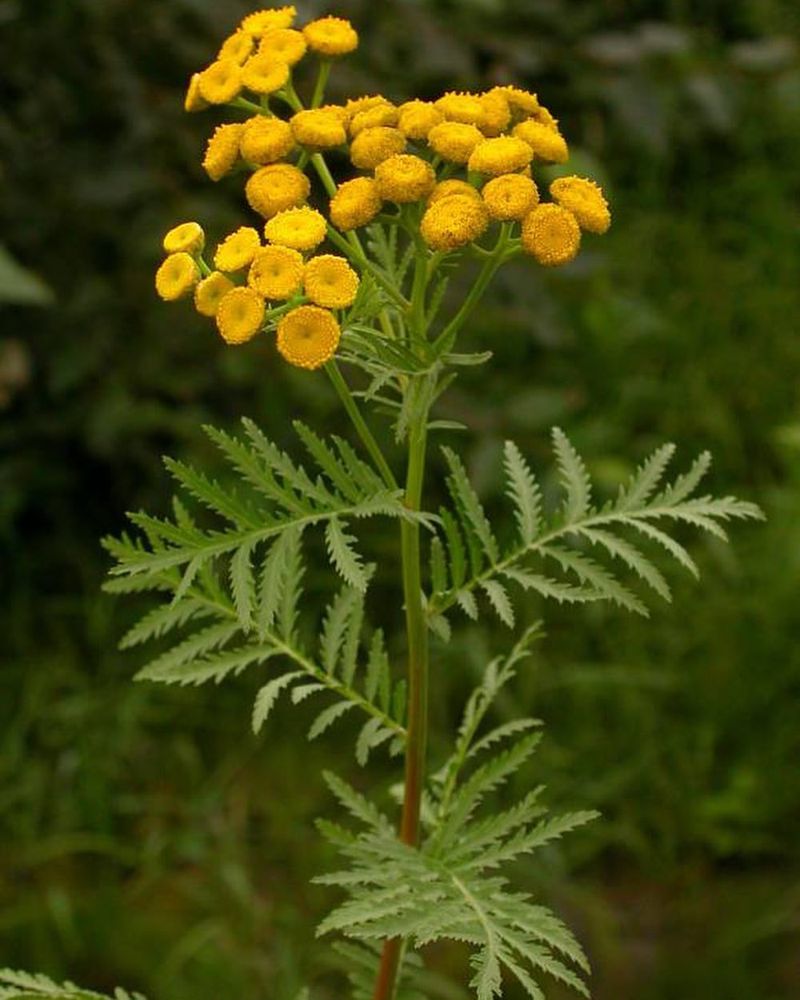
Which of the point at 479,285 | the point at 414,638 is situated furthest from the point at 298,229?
the point at 414,638

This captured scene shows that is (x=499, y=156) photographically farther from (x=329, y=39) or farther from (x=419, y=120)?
(x=329, y=39)

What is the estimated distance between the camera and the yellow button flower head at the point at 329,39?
51.0 inches

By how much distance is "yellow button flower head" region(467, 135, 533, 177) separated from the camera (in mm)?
1152

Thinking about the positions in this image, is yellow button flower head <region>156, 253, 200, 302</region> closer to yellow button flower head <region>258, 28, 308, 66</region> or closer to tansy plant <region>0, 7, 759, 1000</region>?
tansy plant <region>0, 7, 759, 1000</region>

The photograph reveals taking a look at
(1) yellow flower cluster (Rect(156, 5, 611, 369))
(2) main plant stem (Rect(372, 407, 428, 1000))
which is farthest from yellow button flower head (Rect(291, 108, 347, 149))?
(2) main plant stem (Rect(372, 407, 428, 1000))

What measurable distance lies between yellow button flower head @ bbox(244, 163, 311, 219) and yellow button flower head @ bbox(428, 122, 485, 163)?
11 centimetres

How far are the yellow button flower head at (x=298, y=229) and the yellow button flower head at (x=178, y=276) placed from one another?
0.08 m

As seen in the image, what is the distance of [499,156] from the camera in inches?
45.4

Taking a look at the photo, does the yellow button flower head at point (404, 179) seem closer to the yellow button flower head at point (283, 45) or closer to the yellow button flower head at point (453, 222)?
the yellow button flower head at point (453, 222)

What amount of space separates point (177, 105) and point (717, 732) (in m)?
1.51

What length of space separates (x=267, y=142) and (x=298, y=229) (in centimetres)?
10

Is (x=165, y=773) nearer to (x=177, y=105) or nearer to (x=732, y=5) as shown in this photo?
(x=177, y=105)

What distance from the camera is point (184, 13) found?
9.25 ft

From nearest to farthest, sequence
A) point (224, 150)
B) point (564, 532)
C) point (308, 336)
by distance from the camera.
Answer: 1. point (308, 336)
2. point (224, 150)
3. point (564, 532)
